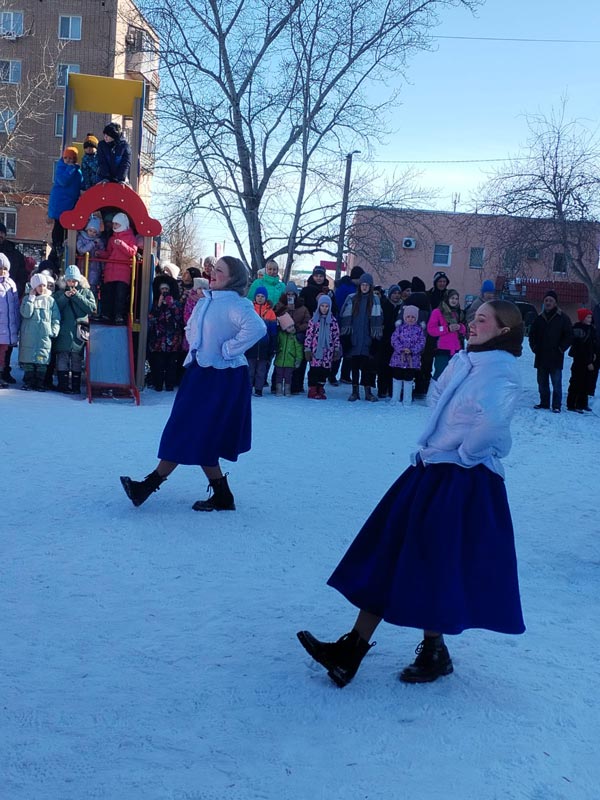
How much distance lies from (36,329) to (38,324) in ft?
0.27

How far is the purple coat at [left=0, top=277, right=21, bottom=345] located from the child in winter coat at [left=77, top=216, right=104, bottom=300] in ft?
4.02

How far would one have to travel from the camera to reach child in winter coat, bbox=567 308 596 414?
1440cm

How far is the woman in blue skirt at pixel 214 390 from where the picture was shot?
6234 mm

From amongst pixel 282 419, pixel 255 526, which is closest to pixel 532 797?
pixel 255 526

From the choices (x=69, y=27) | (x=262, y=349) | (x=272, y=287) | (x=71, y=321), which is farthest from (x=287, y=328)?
(x=69, y=27)

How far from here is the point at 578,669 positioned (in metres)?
4.08

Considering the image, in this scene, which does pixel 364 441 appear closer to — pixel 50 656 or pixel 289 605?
pixel 289 605

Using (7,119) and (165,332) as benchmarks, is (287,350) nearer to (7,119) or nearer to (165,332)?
(165,332)

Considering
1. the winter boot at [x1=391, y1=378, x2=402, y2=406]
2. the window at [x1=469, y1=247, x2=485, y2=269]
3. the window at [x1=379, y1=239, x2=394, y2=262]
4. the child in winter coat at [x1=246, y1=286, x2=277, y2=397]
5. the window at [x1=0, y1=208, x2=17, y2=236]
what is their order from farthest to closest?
the window at [x1=469, y1=247, x2=485, y2=269] < the window at [x1=0, y1=208, x2=17, y2=236] < the window at [x1=379, y1=239, x2=394, y2=262] < the winter boot at [x1=391, y1=378, x2=402, y2=406] < the child in winter coat at [x1=246, y1=286, x2=277, y2=397]

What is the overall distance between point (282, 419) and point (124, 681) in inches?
311

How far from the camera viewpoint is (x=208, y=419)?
6.25 m

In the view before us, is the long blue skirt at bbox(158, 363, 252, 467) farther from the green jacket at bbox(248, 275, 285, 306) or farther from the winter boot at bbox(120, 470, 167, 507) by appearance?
the green jacket at bbox(248, 275, 285, 306)

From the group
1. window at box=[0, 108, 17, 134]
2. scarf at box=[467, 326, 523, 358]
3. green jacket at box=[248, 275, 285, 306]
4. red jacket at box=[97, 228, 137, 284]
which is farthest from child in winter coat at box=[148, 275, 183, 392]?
window at box=[0, 108, 17, 134]

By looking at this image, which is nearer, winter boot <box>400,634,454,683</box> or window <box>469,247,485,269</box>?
winter boot <box>400,634,454,683</box>
